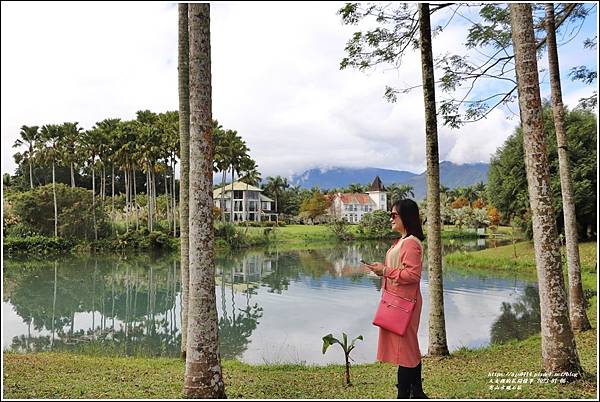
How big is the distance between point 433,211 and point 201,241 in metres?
4.25

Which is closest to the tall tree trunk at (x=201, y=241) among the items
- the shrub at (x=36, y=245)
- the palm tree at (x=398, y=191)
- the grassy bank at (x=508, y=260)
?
the grassy bank at (x=508, y=260)

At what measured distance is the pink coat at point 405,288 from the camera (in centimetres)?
402

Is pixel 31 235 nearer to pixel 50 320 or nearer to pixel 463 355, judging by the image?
pixel 50 320

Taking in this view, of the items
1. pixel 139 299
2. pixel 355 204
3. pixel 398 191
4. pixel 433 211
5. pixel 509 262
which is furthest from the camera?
pixel 398 191

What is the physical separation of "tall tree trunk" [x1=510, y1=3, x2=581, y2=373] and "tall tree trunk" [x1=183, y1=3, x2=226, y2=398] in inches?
124

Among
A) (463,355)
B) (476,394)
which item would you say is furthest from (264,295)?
(476,394)

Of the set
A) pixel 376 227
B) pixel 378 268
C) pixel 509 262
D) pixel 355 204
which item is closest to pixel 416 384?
pixel 378 268

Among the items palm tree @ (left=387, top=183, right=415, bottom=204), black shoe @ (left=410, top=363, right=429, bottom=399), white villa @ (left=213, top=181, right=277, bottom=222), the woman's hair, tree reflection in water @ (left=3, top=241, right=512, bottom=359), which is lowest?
tree reflection in water @ (left=3, top=241, right=512, bottom=359)

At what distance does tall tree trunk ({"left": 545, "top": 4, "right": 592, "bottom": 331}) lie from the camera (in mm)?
8492

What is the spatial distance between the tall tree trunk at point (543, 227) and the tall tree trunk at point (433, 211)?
102 inches

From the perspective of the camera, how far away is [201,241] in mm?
4688

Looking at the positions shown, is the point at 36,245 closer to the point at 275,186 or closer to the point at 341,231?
the point at 341,231

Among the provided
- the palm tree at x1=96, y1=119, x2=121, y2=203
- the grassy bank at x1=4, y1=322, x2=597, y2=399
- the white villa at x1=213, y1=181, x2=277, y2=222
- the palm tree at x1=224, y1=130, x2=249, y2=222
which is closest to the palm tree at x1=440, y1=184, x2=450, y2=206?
the white villa at x1=213, y1=181, x2=277, y2=222

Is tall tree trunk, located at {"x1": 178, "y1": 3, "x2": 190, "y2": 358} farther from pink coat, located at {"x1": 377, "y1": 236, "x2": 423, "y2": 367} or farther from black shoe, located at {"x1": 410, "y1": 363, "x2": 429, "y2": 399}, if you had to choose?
black shoe, located at {"x1": 410, "y1": 363, "x2": 429, "y2": 399}
